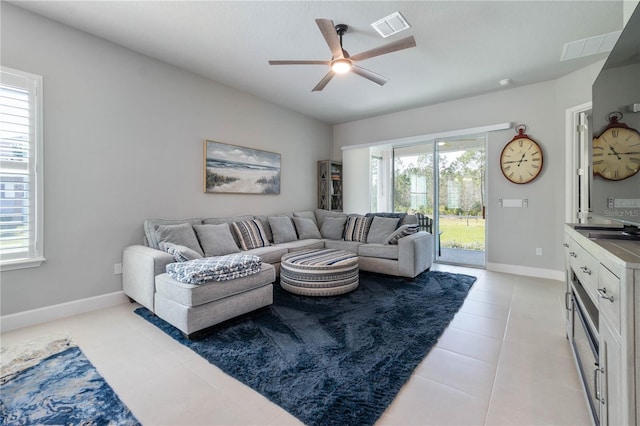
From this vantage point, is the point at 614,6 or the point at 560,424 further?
the point at 614,6

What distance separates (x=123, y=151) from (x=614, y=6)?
15.6 ft

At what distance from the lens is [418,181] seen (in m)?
5.21

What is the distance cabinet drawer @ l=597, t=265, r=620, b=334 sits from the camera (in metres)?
0.96

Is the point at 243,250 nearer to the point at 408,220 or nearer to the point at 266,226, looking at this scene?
the point at 266,226

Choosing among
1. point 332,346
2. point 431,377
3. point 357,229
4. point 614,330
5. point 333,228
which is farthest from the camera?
point 333,228

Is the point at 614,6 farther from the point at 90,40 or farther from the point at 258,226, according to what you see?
the point at 90,40

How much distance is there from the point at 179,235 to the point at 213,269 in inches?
41.2

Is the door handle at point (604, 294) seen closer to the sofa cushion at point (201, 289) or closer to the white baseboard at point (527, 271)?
the sofa cushion at point (201, 289)

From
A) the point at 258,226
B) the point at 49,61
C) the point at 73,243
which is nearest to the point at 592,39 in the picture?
the point at 258,226

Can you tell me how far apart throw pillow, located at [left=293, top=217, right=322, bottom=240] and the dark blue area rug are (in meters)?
1.56

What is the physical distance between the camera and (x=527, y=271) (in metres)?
4.08

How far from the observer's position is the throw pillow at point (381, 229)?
4.28m

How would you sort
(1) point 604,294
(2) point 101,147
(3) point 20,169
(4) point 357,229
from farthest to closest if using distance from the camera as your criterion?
1. (4) point 357,229
2. (2) point 101,147
3. (3) point 20,169
4. (1) point 604,294

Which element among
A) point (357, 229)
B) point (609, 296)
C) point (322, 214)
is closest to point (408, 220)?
point (357, 229)
